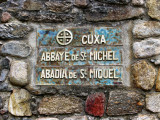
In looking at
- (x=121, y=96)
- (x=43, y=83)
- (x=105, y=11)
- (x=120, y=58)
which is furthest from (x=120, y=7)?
(x=43, y=83)

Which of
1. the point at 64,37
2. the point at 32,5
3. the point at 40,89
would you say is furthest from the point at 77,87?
the point at 32,5

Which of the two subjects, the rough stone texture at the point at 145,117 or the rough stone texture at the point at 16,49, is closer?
the rough stone texture at the point at 145,117

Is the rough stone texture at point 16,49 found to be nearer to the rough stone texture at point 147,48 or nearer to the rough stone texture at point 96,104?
the rough stone texture at point 96,104

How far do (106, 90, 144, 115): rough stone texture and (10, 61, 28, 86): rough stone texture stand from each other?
0.70 m

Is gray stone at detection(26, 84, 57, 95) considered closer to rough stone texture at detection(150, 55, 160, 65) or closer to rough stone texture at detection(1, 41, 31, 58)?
rough stone texture at detection(1, 41, 31, 58)

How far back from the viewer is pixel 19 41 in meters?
1.74

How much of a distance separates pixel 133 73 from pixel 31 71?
32.5 inches

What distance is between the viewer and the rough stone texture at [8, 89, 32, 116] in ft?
5.45

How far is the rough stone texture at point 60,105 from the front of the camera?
65.1 inches

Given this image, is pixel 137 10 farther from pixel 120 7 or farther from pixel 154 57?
pixel 154 57

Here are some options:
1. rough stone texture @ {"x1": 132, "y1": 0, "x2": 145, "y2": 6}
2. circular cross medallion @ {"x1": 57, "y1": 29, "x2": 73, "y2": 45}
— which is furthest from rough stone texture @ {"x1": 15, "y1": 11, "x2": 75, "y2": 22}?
rough stone texture @ {"x1": 132, "y1": 0, "x2": 145, "y2": 6}

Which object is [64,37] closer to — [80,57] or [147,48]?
[80,57]

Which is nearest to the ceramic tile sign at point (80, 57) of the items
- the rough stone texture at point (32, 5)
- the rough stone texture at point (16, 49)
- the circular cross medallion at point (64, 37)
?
the circular cross medallion at point (64, 37)

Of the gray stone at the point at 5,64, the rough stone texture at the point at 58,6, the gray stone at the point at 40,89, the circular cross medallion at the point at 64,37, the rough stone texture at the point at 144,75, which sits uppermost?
the rough stone texture at the point at 58,6
